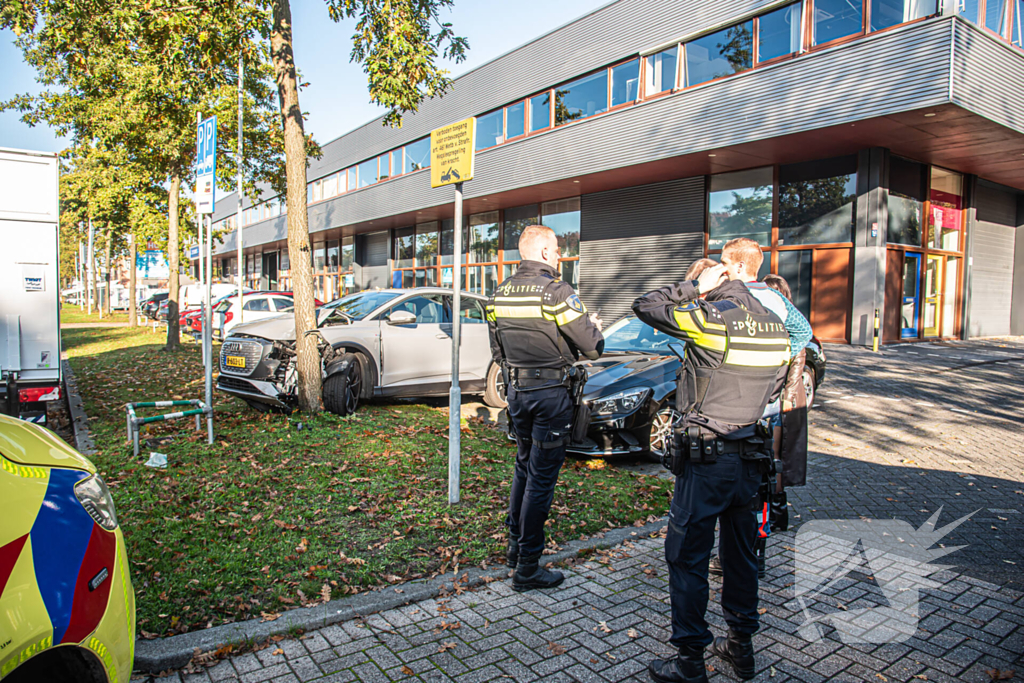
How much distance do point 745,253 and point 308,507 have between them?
11.8 ft

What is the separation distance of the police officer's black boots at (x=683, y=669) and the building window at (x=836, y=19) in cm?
1553

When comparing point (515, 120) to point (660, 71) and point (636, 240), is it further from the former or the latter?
point (636, 240)

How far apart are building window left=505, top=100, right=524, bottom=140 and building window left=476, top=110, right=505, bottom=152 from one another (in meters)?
0.28

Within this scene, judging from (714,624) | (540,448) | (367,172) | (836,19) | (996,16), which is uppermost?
(996,16)

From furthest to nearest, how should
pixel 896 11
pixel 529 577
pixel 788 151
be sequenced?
pixel 788 151, pixel 896 11, pixel 529 577

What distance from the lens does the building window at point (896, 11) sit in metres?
13.2

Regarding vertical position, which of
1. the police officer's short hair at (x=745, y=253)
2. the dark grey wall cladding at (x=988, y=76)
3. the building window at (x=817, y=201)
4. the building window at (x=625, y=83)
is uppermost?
the building window at (x=625, y=83)

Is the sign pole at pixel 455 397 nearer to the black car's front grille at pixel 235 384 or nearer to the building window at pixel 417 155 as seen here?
the black car's front grille at pixel 235 384

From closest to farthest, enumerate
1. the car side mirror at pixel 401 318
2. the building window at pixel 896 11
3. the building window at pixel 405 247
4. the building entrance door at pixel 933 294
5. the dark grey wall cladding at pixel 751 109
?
the car side mirror at pixel 401 318, the dark grey wall cladding at pixel 751 109, the building window at pixel 896 11, the building entrance door at pixel 933 294, the building window at pixel 405 247

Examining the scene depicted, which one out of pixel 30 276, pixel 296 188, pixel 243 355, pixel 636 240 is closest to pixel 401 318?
pixel 243 355

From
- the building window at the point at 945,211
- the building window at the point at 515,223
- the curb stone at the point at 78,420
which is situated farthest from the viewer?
the building window at the point at 515,223

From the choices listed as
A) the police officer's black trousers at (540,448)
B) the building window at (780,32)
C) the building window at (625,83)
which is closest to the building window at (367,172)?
the building window at (625,83)

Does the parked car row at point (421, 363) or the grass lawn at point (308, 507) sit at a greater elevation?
the parked car row at point (421, 363)

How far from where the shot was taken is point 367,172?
3269 cm
